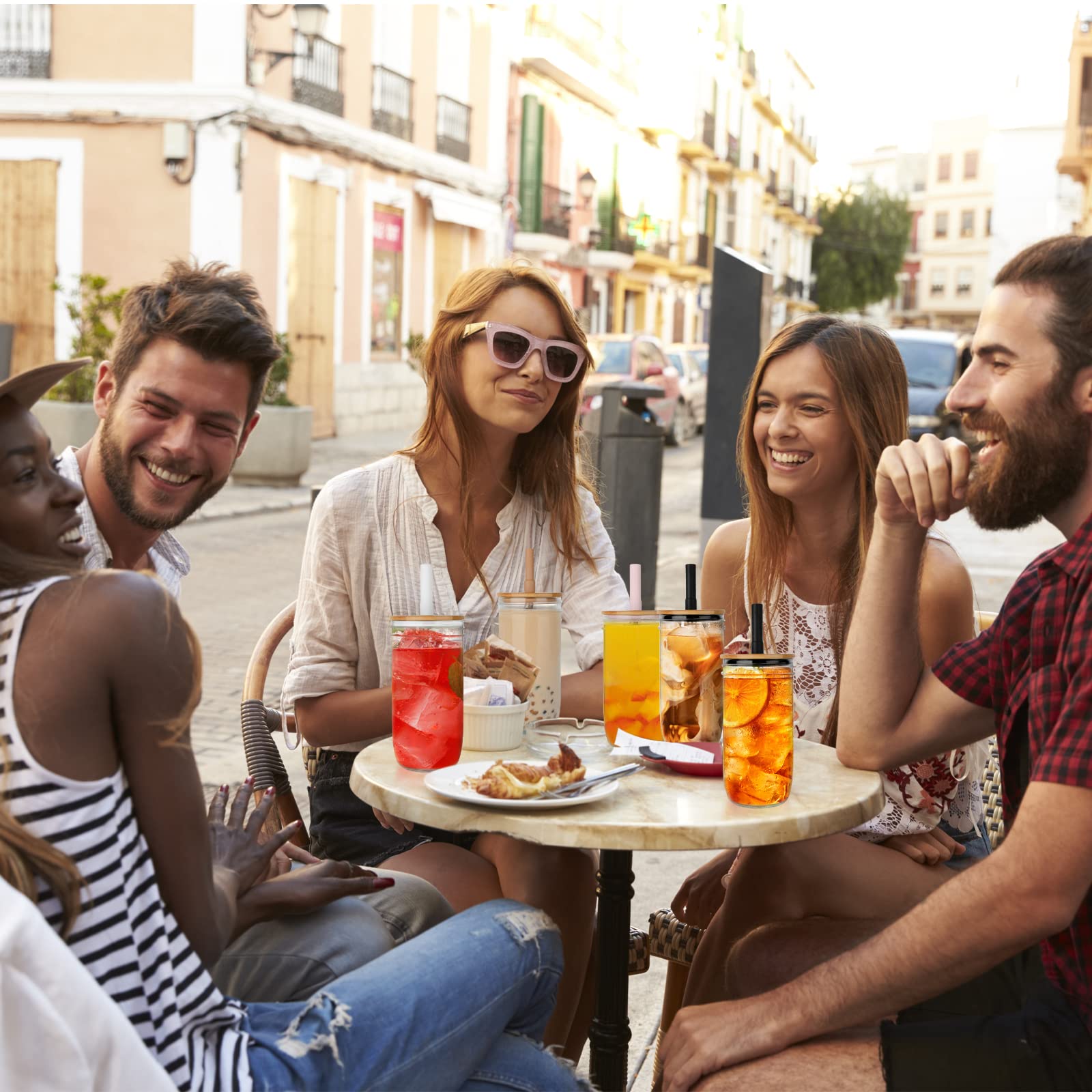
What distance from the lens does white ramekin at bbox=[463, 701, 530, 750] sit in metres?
→ 2.44

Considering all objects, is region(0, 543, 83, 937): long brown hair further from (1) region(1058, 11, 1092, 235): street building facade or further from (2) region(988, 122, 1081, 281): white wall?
A: (2) region(988, 122, 1081, 281): white wall

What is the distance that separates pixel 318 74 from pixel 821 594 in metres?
18.2

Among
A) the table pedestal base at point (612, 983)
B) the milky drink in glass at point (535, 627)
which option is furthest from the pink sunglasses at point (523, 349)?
the table pedestal base at point (612, 983)

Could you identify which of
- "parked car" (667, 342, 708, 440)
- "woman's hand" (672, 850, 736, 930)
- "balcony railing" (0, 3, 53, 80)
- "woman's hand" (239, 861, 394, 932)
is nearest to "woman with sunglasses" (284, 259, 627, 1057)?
"woman's hand" (672, 850, 736, 930)

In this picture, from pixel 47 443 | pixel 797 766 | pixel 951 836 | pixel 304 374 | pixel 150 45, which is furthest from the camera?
pixel 304 374

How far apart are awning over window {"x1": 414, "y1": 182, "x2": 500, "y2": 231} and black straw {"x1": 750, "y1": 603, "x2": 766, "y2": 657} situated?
70.6 ft

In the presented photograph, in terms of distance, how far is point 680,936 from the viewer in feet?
9.42

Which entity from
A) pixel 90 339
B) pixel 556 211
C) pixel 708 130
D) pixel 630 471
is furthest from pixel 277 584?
pixel 708 130

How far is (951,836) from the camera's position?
2.77 m

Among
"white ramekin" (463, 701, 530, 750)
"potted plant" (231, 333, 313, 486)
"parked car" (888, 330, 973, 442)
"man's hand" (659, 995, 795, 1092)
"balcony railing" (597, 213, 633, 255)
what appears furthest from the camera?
"balcony railing" (597, 213, 633, 255)

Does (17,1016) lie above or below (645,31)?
below

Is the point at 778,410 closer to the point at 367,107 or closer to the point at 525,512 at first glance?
the point at 525,512

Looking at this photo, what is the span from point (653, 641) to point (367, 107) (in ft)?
66.1

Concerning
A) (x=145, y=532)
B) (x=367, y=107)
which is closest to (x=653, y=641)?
(x=145, y=532)
